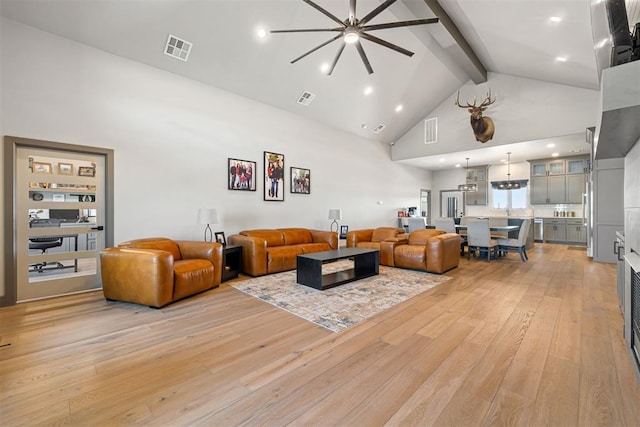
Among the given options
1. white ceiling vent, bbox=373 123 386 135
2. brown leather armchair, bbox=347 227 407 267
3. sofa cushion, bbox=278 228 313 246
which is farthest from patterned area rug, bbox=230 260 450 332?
white ceiling vent, bbox=373 123 386 135

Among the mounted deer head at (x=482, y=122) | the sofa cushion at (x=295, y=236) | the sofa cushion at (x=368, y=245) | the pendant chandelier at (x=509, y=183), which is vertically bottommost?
the sofa cushion at (x=368, y=245)

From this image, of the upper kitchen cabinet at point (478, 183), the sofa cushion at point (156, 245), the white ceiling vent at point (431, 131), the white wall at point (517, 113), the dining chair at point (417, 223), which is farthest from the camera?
the upper kitchen cabinet at point (478, 183)

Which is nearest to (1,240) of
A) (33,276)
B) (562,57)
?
(33,276)

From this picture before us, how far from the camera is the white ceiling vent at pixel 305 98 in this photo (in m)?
6.08

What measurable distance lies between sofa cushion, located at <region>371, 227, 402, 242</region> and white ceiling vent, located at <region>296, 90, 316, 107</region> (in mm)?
3322

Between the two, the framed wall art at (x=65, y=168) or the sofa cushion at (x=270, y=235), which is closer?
the framed wall art at (x=65, y=168)

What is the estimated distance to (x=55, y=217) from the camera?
3.66 meters

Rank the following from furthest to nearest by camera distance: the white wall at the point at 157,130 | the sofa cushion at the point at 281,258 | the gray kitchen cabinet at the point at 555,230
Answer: the gray kitchen cabinet at the point at 555,230
the sofa cushion at the point at 281,258
the white wall at the point at 157,130

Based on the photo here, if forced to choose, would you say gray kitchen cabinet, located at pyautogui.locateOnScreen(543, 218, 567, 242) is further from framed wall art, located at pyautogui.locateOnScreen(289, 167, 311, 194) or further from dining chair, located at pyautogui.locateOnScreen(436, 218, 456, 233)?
framed wall art, located at pyautogui.locateOnScreen(289, 167, 311, 194)

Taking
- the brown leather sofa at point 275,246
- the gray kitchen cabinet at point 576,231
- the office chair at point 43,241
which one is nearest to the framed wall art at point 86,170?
the office chair at point 43,241

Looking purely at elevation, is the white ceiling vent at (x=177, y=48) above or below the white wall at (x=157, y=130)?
above

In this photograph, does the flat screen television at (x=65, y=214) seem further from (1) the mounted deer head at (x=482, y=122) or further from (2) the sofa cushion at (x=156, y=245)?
(1) the mounted deer head at (x=482, y=122)

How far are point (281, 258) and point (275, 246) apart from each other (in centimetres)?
56

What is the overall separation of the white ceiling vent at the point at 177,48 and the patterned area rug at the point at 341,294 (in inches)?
145
